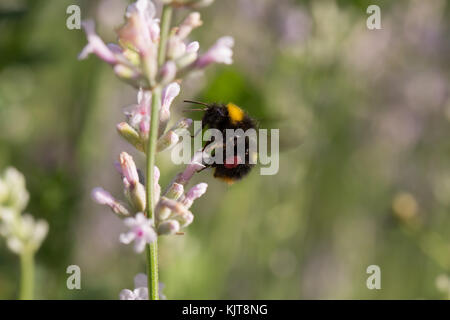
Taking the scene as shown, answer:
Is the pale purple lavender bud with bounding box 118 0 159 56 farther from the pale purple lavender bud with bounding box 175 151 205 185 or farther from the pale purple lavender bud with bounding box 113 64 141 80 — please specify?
the pale purple lavender bud with bounding box 175 151 205 185

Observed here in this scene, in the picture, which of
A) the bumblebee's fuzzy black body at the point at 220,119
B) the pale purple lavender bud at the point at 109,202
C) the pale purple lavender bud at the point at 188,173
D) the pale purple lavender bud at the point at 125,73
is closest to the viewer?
the pale purple lavender bud at the point at 125,73

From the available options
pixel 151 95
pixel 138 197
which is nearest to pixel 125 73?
pixel 151 95

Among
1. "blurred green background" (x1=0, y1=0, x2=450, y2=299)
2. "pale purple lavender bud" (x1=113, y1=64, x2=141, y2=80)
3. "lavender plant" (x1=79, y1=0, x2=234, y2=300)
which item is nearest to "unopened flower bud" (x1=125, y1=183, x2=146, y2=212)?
"lavender plant" (x1=79, y1=0, x2=234, y2=300)

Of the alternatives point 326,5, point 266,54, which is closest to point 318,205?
point 266,54

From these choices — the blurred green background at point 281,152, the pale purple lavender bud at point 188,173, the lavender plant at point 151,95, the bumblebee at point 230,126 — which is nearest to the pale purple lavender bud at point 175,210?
the lavender plant at point 151,95

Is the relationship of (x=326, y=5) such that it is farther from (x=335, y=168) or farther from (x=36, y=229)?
(x=36, y=229)

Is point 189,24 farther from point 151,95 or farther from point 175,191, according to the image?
point 175,191

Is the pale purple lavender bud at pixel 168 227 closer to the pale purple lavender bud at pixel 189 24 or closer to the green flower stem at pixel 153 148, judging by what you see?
the green flower stem at pixel 153 148
